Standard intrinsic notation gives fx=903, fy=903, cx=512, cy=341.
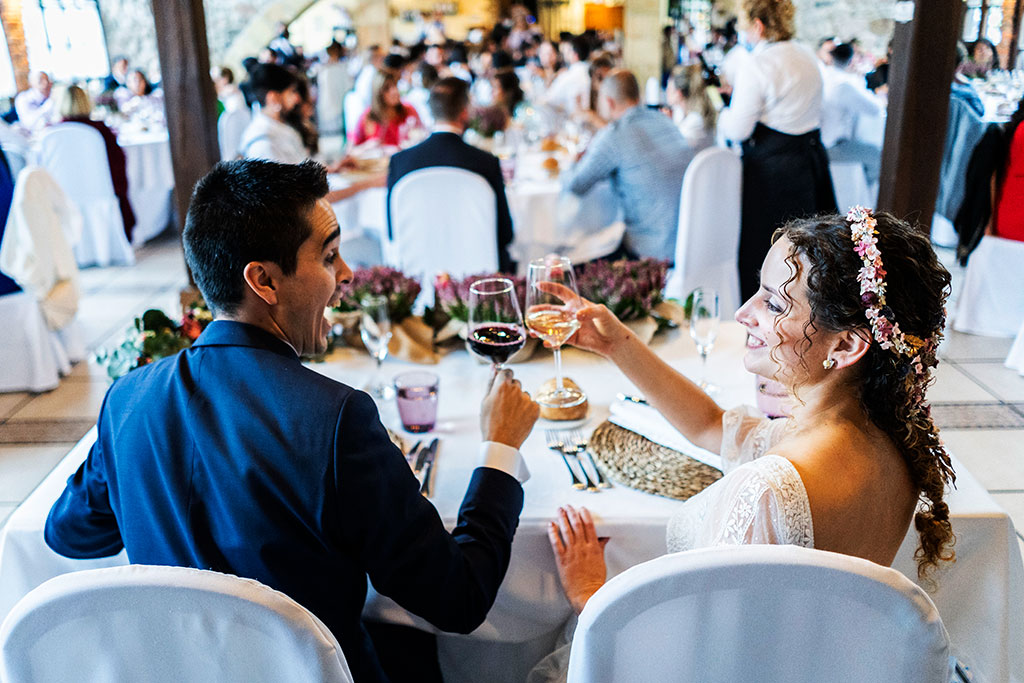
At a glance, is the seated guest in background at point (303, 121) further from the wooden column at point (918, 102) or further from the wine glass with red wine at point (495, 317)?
the wine glass with red wine at point (495, 317)

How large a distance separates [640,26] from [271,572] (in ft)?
39.5

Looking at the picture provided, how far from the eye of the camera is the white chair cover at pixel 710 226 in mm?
3717

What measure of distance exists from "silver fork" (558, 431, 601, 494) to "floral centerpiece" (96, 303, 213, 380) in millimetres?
840

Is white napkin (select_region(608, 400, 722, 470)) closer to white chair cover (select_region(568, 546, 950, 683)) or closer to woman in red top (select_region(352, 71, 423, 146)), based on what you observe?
white chair cover (select_region(568, 546, 950, 683))

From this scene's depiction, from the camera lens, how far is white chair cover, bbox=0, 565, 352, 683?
37.2 inches

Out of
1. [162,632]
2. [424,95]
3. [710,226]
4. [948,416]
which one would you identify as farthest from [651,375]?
[424,95]

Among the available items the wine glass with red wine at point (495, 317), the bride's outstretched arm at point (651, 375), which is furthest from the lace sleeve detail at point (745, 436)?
the wine glass with red wine at point (495, 317)

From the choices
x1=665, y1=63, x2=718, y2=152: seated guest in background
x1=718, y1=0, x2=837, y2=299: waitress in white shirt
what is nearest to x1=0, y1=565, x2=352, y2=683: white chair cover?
x1=718, y1=0, x2=837, y2=299: waitress in white shirt

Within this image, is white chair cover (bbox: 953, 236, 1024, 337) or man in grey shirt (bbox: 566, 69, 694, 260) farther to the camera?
white chair cover (bbox: 953, 236, 1024, 337)

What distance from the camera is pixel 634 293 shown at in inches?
85.8

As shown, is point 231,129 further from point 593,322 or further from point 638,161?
point 593,322

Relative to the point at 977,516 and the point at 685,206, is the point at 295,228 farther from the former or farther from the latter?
the point at 685,206

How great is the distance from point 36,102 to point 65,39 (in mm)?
3934

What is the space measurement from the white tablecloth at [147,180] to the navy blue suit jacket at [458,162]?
3212 mm
